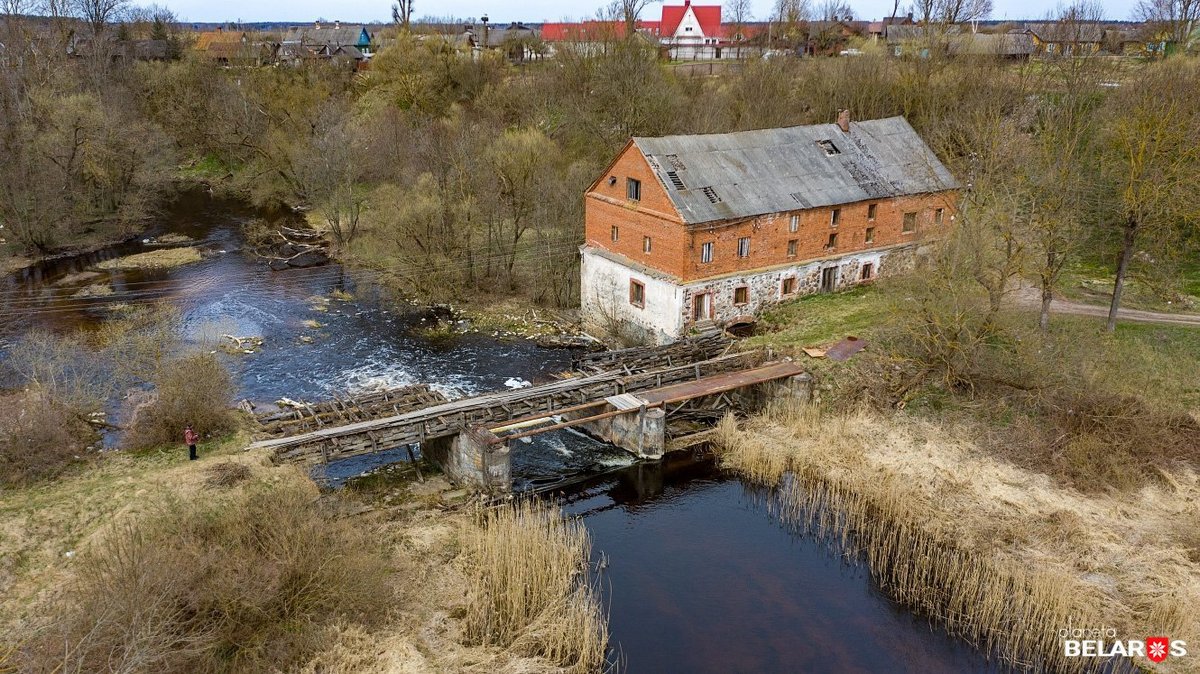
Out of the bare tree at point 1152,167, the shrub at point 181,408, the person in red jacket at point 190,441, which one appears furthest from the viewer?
the bare tree at point 1152,167

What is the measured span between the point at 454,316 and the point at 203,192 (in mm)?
39437

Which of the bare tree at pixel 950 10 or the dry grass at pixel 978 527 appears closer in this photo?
the dry grass at pixel 978 527

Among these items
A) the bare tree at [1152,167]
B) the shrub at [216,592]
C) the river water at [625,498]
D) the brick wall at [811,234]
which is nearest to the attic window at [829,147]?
the brick wall at [811,234]

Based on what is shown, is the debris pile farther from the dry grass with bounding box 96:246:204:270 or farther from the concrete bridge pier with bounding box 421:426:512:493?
the concrete bridge pier with bounding box 421:426:512:493

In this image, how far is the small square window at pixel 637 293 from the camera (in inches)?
1358

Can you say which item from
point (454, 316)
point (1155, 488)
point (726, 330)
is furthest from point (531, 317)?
point (1155, 488)

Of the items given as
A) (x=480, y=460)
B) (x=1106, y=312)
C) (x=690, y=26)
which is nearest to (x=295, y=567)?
(x=480, y=460)

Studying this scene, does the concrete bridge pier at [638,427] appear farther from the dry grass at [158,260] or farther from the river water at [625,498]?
the dry grass at [158,260]

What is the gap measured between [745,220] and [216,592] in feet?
80.1

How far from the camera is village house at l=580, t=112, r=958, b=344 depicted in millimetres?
32969

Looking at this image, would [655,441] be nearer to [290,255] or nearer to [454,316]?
[454,316]

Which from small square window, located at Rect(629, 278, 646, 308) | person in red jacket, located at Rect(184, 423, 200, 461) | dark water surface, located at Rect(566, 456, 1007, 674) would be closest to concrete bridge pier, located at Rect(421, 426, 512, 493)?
Result: dark water surface, located at Rect(566, 456, 1007, 674)

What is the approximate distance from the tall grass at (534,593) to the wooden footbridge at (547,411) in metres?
3.77

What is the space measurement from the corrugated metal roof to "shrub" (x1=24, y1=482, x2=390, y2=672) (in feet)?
63.3
